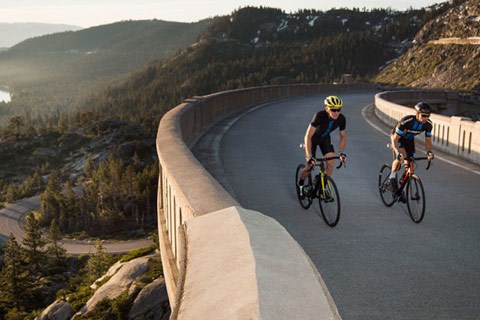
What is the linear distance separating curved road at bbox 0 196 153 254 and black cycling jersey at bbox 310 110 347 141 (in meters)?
82.4

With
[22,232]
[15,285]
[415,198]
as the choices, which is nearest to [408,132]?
[415,198]

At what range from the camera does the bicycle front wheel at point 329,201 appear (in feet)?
26.7

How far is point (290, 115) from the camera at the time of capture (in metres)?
27.9

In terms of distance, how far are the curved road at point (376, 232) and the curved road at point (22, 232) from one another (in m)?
77.9

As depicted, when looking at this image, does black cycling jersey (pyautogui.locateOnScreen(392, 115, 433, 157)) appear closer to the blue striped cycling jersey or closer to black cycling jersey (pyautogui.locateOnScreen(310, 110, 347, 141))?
the blue striped cycling jersey

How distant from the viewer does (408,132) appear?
8.99m

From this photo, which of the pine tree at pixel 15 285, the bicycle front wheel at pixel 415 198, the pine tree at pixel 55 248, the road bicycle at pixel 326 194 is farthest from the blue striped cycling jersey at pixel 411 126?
the pine tree at pixel 55 248

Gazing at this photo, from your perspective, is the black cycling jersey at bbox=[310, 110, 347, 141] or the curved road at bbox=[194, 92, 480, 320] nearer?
the curved road at bbox=[194, 92, 480, 320]

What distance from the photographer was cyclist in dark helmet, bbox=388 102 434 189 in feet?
28.7

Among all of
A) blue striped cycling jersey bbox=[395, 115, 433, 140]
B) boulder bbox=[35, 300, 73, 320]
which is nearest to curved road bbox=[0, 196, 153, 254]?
boulder bbox=[35, 300, 73, 320]

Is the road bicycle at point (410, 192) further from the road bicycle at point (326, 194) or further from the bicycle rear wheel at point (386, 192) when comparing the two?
the road bicycle at point (326, 194)

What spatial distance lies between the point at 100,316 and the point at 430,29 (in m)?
145

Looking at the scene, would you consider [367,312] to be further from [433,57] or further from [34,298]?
[433,57]

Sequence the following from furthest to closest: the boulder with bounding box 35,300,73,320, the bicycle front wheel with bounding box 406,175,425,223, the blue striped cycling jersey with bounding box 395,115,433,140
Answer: the boulder with bounding box 35,300,73,320, the blue striped cycling jersey with bounding box 395,115,433,140, the bicycle front wheel with bounding box 406,175,425,223
